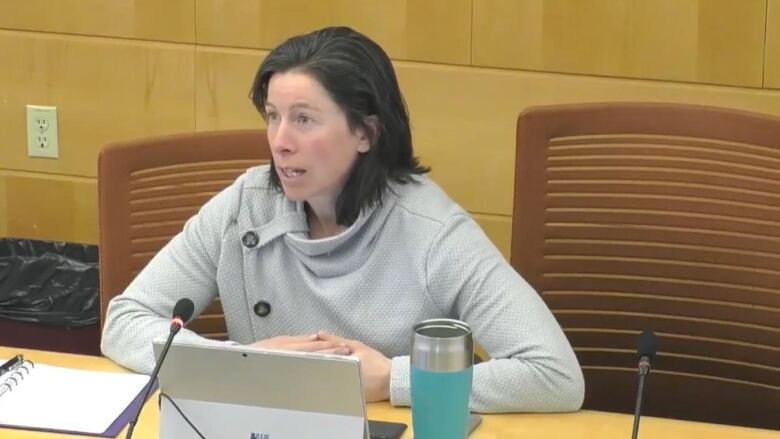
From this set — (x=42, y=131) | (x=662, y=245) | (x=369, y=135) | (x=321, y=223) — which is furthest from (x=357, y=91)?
(x=42, y=131)

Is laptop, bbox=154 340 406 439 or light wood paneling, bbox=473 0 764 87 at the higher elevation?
light wood paneling, bbox=473 0 764 87

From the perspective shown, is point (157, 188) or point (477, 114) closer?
point (157, 188)

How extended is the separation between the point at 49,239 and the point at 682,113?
6.45 feet

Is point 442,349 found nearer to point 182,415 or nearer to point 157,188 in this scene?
point 182,415

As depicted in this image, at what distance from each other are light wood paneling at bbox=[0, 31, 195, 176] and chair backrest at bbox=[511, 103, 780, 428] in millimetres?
1349

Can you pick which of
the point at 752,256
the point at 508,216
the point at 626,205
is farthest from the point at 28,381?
the point at 508,216

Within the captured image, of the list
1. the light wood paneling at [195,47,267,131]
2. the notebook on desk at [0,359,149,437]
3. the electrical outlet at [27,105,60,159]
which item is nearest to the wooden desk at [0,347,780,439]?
the notebook on desk at [0,359,149,437]

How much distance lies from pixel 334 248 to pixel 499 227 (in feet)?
3.80

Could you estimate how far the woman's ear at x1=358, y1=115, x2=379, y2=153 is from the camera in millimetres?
2002

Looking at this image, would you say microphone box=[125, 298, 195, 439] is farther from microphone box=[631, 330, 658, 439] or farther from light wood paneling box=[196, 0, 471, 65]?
light wood paneling box=[196, 0, 471, 65]

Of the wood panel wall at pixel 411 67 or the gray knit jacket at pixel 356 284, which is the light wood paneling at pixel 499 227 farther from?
the gray knit jacket at pixel 356 284

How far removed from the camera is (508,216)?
3068 millimetres

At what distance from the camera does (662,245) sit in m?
2.14

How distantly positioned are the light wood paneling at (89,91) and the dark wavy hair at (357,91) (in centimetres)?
126
